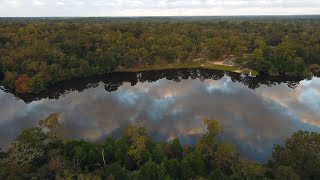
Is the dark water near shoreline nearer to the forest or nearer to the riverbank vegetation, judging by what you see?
the forest

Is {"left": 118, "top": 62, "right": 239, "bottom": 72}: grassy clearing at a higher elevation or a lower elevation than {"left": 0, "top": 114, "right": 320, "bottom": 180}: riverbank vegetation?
lower

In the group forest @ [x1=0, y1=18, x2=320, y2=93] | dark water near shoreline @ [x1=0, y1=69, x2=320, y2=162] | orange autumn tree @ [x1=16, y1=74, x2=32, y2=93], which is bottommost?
dark water near shoreline @ [x1=0, y1=69, x2=320, y2=162]

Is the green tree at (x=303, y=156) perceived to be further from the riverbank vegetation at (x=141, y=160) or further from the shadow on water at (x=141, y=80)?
the shadow on water at (x=141, y=80)

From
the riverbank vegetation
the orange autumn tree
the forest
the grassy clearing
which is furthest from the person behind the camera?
the grassy clearing

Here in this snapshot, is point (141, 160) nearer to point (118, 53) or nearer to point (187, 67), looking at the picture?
point (118, 53)

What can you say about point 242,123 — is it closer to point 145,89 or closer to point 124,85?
point 145,89

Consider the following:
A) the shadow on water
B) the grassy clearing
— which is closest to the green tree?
the shadow on water

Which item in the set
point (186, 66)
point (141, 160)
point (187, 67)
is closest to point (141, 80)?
point (187, 67)

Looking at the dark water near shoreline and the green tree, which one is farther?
the dark water near shoreline
